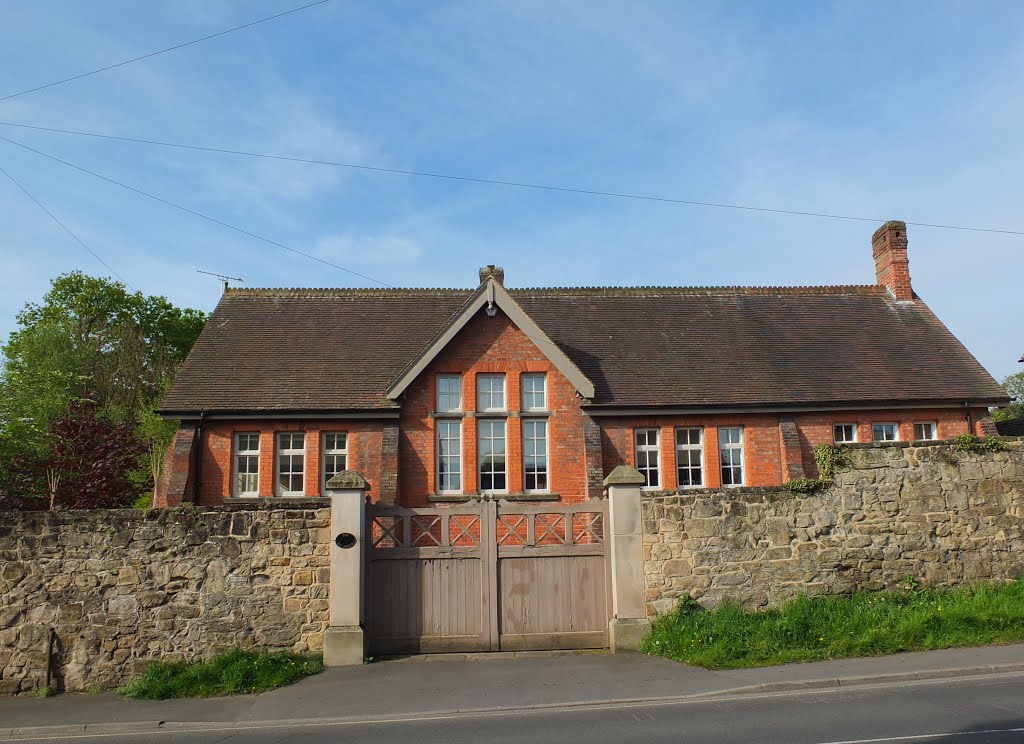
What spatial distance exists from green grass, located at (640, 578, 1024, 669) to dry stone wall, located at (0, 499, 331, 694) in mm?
5113

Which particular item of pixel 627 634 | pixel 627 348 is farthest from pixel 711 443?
pixel 627 634

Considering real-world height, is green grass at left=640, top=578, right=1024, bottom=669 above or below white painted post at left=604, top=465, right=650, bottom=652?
below

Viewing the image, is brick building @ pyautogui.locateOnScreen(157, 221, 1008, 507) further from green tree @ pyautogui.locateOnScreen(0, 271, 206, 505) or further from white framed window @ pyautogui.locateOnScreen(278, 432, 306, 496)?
green tree @ pyautogui.locateOnScreen(0, 271, 206, 505)

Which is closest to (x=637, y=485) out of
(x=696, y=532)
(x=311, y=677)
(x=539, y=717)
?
(x=696, y=532)

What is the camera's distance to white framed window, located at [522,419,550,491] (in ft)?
65.6

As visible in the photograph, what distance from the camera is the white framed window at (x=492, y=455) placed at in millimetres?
19891

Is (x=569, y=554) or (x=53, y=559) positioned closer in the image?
(x=53, y=559)

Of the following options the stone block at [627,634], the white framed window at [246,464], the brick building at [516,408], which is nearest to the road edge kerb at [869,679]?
the stone block at [627,634]

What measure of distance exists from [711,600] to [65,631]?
29.9ft

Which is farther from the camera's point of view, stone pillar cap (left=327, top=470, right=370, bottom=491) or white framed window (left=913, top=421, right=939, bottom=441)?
white framed window (left=913, top=421, right=939, bottom=441)

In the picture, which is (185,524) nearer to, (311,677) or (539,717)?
(311,677)

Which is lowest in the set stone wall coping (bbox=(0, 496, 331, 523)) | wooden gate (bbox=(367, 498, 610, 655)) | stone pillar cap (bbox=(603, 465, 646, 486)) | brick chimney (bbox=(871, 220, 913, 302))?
wooden gate (bbox=(367, 498, 610, 655))

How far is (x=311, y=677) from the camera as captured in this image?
10.5 metres

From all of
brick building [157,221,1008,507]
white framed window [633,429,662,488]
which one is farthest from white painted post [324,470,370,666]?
white framed window [633,429,662,488]
